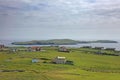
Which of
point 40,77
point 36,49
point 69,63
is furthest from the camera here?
point 36,49

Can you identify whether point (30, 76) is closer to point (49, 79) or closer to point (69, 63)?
point (49, 79)

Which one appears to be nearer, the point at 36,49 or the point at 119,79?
the point at 119,79

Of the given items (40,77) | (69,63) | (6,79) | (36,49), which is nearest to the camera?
(6,79)

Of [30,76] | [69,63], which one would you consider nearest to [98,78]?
[30,76]

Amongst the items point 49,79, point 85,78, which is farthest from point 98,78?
point 49,79

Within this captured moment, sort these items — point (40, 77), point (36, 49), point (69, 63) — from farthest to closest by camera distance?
point (36, 49), point (69, 63), point (40, 77)

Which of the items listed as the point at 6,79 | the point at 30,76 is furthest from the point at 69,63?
the point at 6,79

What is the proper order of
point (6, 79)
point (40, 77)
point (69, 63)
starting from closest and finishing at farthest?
point (6, 79) → point (40, 77) → point (69, 63)

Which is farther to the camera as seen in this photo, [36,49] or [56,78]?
[36,49]

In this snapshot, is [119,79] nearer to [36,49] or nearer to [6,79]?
[6,79]
